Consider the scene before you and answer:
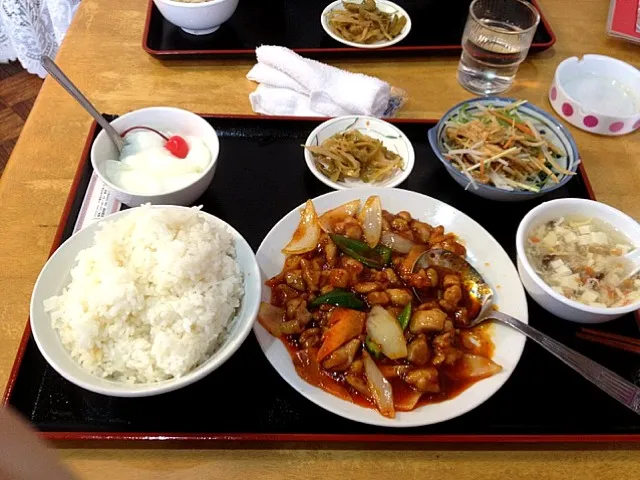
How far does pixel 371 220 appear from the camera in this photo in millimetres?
1848

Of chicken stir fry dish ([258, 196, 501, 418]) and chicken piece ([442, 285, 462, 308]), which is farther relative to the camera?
chicken piece ([442, 285, 462, 308])

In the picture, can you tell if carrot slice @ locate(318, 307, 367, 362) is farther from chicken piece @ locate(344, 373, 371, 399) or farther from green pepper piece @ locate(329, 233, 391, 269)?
green pepper piece @ locate(329, 233, 391, 269)

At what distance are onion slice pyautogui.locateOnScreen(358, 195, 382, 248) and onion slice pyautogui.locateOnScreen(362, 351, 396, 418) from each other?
1.42ft

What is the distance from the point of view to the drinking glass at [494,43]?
235 cm

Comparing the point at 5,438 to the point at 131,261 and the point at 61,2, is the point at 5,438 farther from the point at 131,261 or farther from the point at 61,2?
the point at 61,2

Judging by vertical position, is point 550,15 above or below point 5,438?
below

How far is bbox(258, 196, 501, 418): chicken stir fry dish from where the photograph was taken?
1516 mm

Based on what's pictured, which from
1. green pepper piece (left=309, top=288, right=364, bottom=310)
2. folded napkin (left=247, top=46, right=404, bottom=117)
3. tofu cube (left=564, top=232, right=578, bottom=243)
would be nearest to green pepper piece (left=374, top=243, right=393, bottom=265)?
green pepper piece (left=309, top=288, right=364, bottom=310)

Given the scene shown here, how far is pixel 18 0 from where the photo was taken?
372 cm

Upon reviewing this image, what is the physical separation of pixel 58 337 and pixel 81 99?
2.92 feet

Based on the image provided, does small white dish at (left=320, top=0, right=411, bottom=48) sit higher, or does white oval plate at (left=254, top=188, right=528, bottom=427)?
small white dish at (left=320, top=0, right=411, bottom=48)

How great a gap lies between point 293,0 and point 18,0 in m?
2.14

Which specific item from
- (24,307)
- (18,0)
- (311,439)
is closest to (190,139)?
(24,307)

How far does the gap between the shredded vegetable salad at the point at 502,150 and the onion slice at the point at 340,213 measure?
1.48 ft
